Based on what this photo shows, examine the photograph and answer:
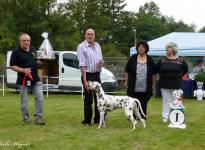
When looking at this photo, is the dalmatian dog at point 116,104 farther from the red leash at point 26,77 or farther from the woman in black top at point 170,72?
the red leash at point 26,77

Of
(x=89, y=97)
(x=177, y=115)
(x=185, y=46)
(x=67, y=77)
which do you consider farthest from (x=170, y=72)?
(x=67, y=77)

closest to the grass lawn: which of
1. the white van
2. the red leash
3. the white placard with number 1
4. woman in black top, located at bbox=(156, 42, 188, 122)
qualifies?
the white placard with number 1

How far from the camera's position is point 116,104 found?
836 centimetres

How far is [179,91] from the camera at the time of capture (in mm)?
9070

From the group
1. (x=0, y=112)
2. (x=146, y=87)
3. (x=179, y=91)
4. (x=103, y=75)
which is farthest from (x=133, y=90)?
(x=103, y=75)

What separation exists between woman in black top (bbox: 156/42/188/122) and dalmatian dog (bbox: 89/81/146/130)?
0.94 metres

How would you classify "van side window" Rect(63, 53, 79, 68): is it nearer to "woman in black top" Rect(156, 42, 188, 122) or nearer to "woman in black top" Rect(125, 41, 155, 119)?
→ "woman in black top" Rect(156, 42, 188, 122)

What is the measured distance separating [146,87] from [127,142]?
6.84 feet

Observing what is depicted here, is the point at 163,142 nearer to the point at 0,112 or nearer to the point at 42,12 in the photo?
the point at 0,112

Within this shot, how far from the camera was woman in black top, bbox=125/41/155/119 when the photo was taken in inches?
355

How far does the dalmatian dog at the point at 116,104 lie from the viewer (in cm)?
829

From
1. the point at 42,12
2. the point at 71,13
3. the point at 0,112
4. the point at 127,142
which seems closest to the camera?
the point at 127,142

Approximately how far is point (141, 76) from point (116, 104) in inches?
37.1

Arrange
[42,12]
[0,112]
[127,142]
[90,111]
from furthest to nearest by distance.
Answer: [42,12] → [0,112] → [90,111] → [127,142]
